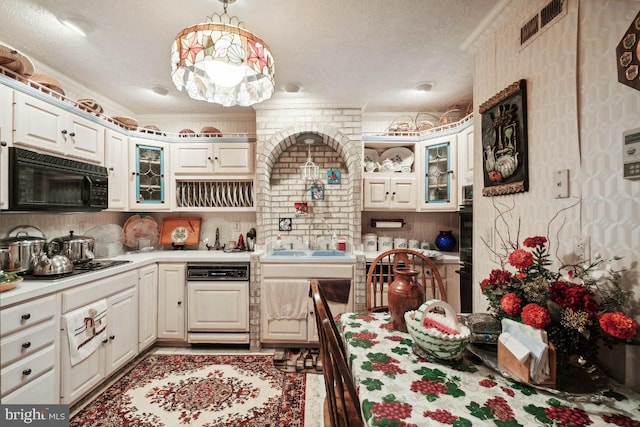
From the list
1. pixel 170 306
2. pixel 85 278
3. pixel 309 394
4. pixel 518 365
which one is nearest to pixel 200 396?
pixel 309 394

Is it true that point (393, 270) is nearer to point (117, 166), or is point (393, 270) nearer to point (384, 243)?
point (384, 243)

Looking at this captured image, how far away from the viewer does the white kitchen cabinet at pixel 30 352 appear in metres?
1.37

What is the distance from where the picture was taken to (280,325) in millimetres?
2682

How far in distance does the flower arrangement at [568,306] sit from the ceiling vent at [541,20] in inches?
43.5

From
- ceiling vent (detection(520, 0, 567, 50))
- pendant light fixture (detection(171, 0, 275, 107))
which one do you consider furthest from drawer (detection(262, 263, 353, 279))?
ceiling vent (detection(520, 0, 567, 50))

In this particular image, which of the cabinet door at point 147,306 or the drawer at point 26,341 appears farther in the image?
the cabinet door at point 147,306

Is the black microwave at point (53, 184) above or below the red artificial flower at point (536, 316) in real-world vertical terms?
above

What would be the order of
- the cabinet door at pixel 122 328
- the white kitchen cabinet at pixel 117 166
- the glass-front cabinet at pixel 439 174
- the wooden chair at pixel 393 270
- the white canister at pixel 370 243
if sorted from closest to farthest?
the wooden chair at pixel 393 270, the cabinet door at pixel 122 328, the white kitchen cabinet at pixel 117 166, the glass-front cabinet at pixel 439 174, the white canister at pixel 370 243

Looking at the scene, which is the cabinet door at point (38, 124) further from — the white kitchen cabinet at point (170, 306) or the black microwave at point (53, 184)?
the white kitchen cabinet at point (170, 306)

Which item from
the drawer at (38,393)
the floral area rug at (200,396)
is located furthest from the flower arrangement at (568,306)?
the drawer at (38,393)

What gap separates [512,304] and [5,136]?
286 centimetres

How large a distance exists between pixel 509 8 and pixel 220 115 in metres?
2.94

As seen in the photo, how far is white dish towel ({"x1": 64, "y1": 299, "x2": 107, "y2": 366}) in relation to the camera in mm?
1712

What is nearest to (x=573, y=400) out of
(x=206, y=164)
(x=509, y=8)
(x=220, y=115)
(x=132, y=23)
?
(x=509, y=8)
